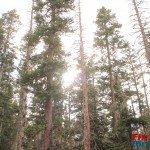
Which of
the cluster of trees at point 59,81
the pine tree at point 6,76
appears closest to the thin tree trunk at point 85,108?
the cluster of trees at point 59,81

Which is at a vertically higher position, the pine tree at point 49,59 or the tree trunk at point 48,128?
the pine tree at point 49,59

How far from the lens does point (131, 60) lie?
36.3 metres

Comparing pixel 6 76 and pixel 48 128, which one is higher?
pixel 6 76

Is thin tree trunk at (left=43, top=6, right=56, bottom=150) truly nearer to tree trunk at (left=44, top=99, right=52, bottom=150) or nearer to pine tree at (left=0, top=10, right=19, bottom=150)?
tree trunk at (left=44, top=99, right=52, bottom=150)

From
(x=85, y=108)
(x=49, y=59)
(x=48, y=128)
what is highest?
(x=49, y=59)

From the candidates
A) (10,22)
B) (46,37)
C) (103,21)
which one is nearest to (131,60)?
(103,21)

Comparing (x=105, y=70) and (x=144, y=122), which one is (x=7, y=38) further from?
(x=144, y=122)

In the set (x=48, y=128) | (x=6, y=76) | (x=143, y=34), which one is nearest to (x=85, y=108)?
(x=48, y=128)

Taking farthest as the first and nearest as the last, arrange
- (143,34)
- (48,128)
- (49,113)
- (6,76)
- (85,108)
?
1. (6,76)
2. (143,34)
3. (85,108)
4. (49,113)
5. (48,128)

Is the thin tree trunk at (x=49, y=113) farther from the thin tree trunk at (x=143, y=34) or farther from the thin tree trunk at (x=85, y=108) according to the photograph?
the thin tree trunk at (x=143, y=34)

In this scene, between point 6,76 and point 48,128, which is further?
point 6,76

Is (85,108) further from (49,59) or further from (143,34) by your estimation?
(143,34)

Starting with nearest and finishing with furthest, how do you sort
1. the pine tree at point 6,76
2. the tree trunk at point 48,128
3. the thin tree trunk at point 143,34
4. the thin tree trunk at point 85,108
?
the thin tree trunk at point 85,108
the tree trunk at point 48,128
the thin tree trunk at point 143,34
the pine tree at point 6,76

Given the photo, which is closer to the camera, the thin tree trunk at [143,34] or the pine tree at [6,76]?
the thin tree trunk at [143,34]
